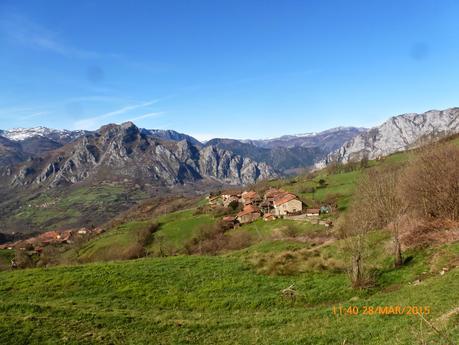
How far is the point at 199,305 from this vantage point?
25.9 meters

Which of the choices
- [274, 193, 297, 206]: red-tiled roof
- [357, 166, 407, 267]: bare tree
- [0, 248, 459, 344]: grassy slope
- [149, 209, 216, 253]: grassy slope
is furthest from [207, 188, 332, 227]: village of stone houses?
[0, 248, 459, 344]: grassy slope

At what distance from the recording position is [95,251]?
360ft

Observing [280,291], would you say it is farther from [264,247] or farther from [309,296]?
[264,247]

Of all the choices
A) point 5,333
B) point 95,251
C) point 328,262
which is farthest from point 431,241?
point 95,251

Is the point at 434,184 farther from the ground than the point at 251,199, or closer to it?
farther from the ground

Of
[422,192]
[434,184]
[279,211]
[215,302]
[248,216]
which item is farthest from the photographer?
[279,211]

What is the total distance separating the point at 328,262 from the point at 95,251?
92.2 metres

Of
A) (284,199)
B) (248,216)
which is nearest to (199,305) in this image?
(248,216)
